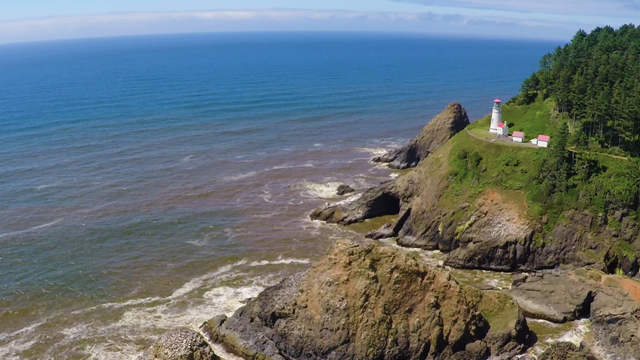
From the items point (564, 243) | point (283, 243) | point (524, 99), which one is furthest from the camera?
point (524, 99)

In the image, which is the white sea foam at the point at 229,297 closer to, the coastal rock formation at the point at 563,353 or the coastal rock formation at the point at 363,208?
the coastal rock formation at the point at 363,208

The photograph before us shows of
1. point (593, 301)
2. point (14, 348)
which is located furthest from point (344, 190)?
point (14, 348)

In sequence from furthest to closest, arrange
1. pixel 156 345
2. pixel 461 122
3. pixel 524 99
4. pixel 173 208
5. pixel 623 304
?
pixel 461 122, pixel 524 99, pixel 173 208, pixel 623 304, pixel 156 345

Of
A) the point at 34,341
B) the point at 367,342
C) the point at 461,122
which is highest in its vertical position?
the point at 461,122

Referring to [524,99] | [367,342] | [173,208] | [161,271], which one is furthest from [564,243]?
[173,208]

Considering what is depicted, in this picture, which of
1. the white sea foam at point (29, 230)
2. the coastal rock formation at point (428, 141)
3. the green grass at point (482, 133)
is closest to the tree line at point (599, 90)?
the green grass at point (482, 133)

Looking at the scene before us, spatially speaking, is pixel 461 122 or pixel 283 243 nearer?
pixel 283 243

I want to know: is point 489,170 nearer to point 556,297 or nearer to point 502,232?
point 502,232

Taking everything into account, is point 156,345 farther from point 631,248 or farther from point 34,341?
point 631,248

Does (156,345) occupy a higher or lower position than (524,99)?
lower
